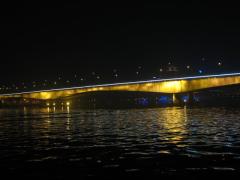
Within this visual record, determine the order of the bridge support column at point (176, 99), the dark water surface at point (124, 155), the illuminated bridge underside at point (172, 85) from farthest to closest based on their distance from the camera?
the bridge support column at point (176, 99), the illuminated bridge underside at point (172, 85), the dark water surface at point (124, 155)

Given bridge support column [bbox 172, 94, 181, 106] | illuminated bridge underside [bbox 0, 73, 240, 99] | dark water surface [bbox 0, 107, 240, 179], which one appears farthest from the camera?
bridge support column [bbox 172, 94, 181, 106]

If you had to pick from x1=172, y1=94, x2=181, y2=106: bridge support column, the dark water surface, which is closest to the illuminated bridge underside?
x1=172, y1=94, x2=181, y2=106: bridge support column

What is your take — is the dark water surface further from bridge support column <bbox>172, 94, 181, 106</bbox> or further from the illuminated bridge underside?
bridge support column <bbox>172, 94, 181, 106</bbox>

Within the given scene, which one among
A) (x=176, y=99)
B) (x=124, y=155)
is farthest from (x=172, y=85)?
(x=124, y=155)

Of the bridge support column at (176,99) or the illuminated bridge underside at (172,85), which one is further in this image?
the bridge support column at (176,99)

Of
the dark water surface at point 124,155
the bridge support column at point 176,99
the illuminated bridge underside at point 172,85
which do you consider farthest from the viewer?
the bridge support column at point 176,99

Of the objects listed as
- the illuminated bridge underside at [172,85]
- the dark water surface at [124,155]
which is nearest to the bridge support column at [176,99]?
the illuminated bridge underside at [172,85]

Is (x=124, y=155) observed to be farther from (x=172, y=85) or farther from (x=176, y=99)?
(x=172, y=85)

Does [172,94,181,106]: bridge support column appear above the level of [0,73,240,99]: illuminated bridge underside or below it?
below

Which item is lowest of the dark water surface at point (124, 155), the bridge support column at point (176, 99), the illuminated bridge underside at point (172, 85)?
the dark water surface at point (124, 155)

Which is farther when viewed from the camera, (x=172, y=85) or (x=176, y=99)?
(x=172, y=85)

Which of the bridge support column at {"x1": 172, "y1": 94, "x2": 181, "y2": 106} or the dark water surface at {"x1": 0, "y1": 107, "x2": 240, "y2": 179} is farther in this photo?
the bridge support column at {"x1": 172, "y1": 94, "x2": 181, "y2": 106}

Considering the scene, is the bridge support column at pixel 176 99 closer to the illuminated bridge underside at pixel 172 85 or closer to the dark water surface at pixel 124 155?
the illuminated bridge underside at pixel 172 85

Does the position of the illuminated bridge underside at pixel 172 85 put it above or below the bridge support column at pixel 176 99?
above
